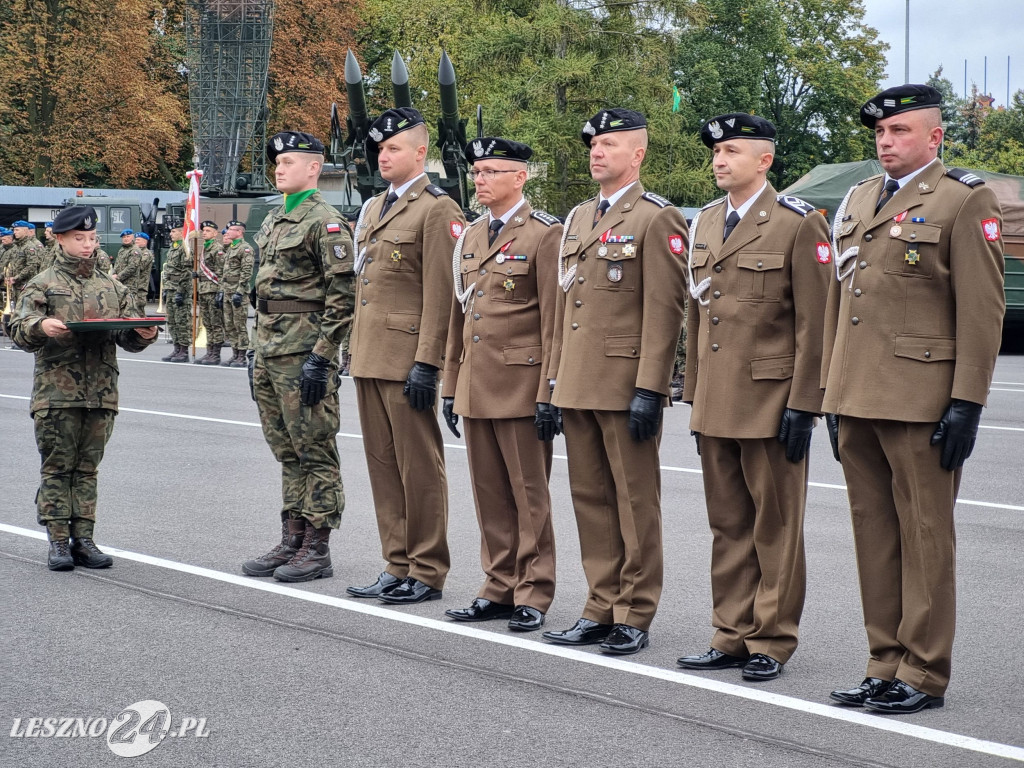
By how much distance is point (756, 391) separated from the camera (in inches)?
202

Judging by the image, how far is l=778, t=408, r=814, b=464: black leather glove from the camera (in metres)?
5.01

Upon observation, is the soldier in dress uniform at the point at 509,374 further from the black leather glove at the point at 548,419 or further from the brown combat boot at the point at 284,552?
the brown combat boot at the point at 284,552

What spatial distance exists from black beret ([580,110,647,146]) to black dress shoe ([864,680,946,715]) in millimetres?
2408

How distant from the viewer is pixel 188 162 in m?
50.8

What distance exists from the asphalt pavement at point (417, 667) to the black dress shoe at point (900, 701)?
4cm

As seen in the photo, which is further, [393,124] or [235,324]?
[235,324]

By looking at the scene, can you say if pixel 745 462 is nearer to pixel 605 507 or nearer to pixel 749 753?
pixel 605 507

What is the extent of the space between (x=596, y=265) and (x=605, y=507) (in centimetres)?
101

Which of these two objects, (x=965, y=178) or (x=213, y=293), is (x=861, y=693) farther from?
(x=213, y=293)

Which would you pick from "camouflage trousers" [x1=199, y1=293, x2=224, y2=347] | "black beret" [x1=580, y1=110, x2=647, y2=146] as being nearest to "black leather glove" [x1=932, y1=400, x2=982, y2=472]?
"black beret" [x1=580, y1=110, x2=647, y2=146]

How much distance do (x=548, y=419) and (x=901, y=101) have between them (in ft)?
6.32

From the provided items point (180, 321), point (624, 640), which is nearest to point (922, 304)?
point (624, 640)

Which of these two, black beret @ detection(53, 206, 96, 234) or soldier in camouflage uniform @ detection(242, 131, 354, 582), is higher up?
black beret @ detection(53, 206, 96, 234)

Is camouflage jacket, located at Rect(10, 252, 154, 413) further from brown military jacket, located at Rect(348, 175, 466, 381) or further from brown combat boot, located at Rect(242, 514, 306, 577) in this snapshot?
brown military jacket, located at Rect(348, 175, 466, 381)
